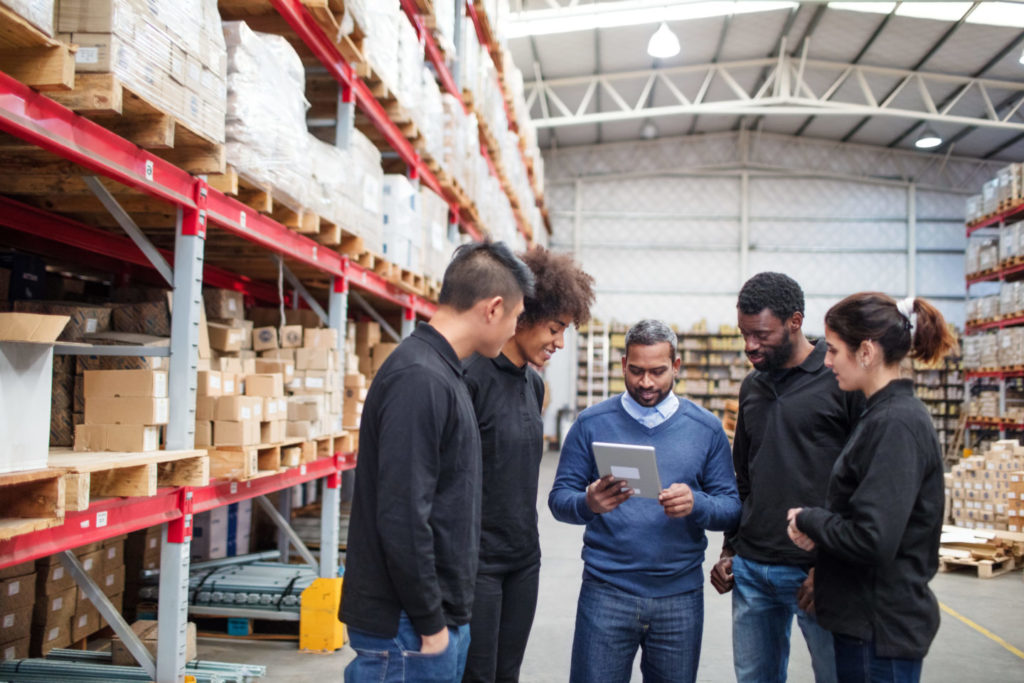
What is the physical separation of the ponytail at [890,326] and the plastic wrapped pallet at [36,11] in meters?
2.44

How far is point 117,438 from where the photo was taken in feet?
11.2

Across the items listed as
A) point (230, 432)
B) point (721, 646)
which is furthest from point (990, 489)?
point (230, 432)

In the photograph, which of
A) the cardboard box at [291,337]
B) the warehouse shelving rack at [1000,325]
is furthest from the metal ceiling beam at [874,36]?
the cardboard box at [291,337]

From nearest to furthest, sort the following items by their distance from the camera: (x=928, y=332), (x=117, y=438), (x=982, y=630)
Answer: (x=928, y=332), (x=117, y=438), (x=982, y=630)

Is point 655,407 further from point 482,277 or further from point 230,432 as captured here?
point 230,432

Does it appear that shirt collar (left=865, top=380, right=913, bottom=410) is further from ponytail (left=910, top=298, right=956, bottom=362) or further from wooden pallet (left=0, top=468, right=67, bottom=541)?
wooden pallet (left=0, top=468, right=67, bottom=541)

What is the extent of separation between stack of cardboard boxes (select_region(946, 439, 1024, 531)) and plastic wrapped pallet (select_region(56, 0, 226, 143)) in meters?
8.46

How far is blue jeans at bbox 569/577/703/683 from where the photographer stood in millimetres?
2643

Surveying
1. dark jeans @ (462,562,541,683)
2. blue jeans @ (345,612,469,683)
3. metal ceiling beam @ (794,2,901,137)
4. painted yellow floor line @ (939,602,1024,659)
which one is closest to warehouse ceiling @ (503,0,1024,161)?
metal ceiling beam @ (794,2,901,137)

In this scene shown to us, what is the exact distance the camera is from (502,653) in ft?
8.95

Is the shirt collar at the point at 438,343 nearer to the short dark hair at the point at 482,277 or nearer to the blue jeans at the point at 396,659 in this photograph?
the short dark hair at the point at 482,277

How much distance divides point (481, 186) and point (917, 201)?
16.1 meters

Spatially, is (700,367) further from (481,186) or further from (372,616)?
(372,616)

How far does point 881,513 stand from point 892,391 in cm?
36
